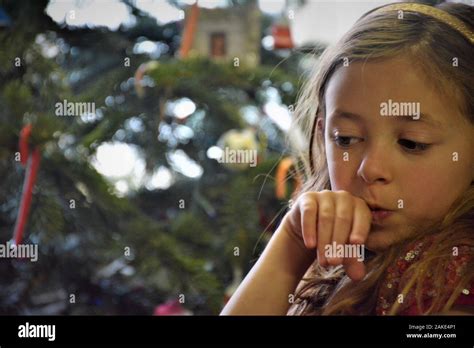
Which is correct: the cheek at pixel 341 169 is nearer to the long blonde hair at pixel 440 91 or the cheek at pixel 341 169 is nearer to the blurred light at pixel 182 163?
the long blonde hair at pixel 440 91

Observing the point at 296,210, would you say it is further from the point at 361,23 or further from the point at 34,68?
the point at 34,68

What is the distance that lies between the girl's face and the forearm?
0.24 ft

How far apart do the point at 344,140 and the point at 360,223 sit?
0.32 ft

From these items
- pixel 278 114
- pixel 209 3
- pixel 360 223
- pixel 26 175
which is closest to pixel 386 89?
pixel 360 223

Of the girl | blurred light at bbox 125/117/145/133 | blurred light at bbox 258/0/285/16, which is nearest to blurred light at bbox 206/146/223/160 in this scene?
blurred light at bbox 125/117/145/133

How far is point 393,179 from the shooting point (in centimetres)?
75

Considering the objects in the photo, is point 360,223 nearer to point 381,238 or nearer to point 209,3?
point 381,238

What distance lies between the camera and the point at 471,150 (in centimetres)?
76

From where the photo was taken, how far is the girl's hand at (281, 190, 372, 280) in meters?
0.70

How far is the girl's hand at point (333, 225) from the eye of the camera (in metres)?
0.70

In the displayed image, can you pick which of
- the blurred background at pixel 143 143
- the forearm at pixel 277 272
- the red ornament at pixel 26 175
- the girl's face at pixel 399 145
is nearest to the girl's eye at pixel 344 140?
the girl's face at pixel 399 145

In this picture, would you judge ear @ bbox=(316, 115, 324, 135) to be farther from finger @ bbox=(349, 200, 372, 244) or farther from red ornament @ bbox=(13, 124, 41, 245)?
red ornament @ bbox=(13, 124, 41, 245)
